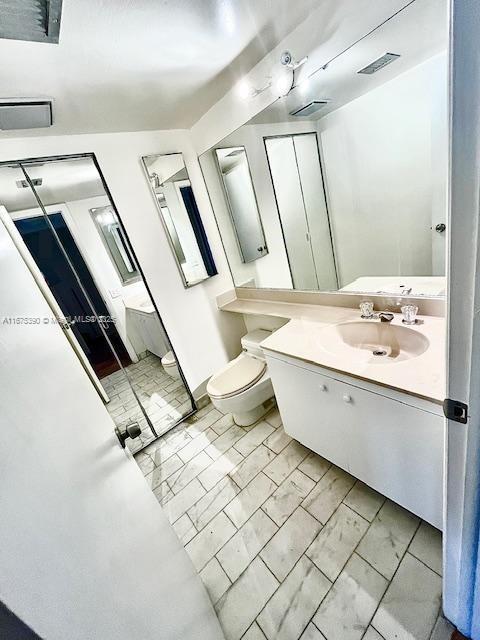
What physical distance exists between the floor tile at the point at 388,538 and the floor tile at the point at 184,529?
835 millimetres

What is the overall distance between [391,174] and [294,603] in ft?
6.17

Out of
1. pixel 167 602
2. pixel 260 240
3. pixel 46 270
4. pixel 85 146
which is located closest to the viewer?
pixel 167 602

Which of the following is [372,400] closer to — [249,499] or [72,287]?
[249,499]

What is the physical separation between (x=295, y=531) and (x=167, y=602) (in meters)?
0.92

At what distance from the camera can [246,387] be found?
5.83 feet

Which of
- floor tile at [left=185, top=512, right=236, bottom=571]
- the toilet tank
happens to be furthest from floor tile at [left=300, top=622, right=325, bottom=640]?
the toilet tank

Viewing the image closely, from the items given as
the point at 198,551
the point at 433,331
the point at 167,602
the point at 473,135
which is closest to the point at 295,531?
the point at 198,551

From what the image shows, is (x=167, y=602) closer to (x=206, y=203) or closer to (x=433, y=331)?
(x=433, y=331)

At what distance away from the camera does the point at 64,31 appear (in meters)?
0.83

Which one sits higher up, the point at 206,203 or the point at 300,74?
the point at 300,74

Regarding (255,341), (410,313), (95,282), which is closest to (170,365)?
(255,341)

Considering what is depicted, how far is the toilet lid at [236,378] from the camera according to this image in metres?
1.77

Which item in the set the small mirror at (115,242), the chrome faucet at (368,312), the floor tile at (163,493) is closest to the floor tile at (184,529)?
the floor tile at (163,493)

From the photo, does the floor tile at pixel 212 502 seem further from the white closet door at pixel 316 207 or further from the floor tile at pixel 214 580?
the white closet door at pixel 316 207
